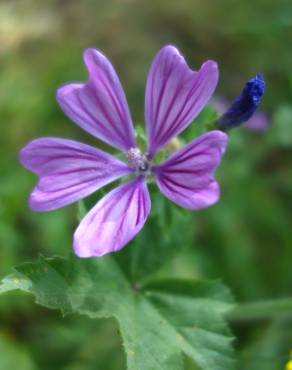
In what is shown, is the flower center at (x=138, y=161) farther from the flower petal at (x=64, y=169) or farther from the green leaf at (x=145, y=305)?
the green leaf at (x=145, y=305)

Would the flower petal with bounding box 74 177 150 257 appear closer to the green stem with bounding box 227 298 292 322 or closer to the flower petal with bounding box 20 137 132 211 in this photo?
the flower petal with bounding box 20 137 132 211

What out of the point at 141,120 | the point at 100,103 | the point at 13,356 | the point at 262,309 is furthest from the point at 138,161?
the point at 141,120

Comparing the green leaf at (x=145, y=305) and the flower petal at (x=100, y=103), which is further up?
the flower petal at (x=100, y=103)

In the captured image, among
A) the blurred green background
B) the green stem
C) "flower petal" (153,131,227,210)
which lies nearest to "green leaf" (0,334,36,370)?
the blurred green background

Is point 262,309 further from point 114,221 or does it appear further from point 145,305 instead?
point 114,221

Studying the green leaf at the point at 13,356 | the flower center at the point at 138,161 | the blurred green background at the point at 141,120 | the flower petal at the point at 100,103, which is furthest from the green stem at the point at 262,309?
the green leaf at the point at 13,356

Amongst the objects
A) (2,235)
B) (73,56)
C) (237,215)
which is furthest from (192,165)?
(73,56)

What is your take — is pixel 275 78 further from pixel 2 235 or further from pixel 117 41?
pixel 2 235
